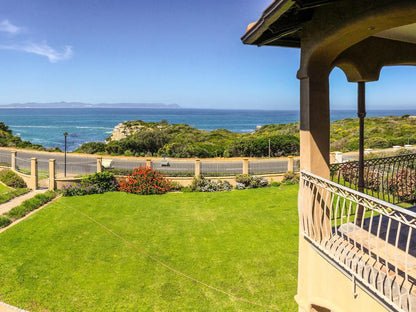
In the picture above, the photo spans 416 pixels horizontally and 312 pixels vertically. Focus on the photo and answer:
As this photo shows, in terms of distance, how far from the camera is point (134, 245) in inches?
332

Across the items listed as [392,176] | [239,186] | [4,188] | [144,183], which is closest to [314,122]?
[392,176]

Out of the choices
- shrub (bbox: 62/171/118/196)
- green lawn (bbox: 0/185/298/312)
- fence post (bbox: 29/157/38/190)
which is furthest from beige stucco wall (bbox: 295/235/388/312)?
fence post (bbox: 29/157/38/190)

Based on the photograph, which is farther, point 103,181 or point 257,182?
point 257,182

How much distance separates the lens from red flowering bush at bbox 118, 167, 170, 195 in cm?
1387

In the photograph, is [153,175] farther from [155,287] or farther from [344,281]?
[344,281]

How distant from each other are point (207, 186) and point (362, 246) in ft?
38.5

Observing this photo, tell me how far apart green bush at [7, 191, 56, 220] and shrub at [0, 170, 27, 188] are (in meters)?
3.15

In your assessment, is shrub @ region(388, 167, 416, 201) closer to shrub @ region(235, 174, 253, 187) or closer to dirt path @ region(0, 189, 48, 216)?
shrub @ region(235, 174, 253, 187)

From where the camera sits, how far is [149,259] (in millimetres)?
7664

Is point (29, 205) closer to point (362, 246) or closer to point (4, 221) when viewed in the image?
point (4, 221)

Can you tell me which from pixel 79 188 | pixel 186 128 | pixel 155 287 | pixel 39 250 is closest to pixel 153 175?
pixel 79 188

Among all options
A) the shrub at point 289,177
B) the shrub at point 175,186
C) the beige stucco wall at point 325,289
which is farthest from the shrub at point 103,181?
the beige stucco wall at point 325,289

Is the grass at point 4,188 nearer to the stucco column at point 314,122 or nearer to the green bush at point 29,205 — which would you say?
the green bush at point 29,205

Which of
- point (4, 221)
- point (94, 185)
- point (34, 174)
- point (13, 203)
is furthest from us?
point (34, 174)
